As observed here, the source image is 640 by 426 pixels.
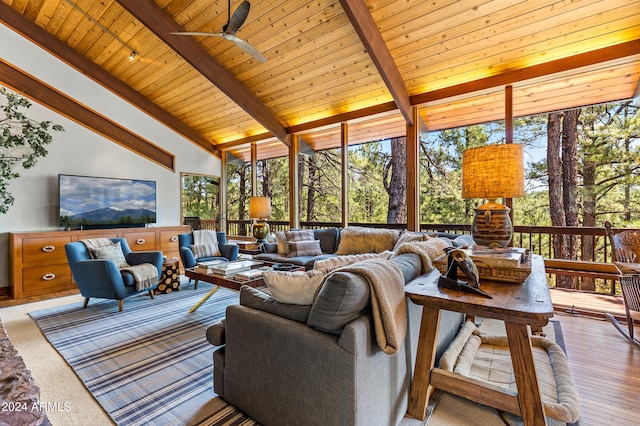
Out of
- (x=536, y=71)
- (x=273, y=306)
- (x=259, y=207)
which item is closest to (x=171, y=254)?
(x=259, y=207)

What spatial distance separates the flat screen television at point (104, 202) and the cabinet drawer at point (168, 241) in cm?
43

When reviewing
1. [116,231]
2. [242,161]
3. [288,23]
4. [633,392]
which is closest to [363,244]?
[633,392]

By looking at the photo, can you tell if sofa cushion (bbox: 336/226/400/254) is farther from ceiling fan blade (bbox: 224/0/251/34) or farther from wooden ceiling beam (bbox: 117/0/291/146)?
ceiling fan blade (bbox: 224/0/251/34)

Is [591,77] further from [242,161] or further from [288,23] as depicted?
[242,161]

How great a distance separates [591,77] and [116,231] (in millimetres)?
7172

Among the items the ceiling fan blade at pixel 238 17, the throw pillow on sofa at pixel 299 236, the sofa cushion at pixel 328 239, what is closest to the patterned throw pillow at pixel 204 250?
the throw pillow on sofa at pixel 299 236

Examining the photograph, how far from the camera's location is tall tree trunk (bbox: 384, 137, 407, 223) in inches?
244

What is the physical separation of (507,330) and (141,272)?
383 cm

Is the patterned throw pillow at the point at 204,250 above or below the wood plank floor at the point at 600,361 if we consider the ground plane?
above

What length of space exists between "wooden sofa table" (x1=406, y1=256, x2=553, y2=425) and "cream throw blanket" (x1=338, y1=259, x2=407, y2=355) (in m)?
0.12

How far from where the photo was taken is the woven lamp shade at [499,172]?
180 cm

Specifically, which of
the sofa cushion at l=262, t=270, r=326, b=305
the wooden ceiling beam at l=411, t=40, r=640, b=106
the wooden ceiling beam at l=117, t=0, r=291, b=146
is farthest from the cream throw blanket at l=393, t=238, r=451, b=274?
the wooden ceiling beam at l=117, t=0, r=291, b=146

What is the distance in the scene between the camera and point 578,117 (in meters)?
4.65

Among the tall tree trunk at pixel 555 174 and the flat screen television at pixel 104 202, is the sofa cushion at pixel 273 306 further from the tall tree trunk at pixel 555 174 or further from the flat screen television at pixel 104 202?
the tall tree trunk at pixel 555 174
